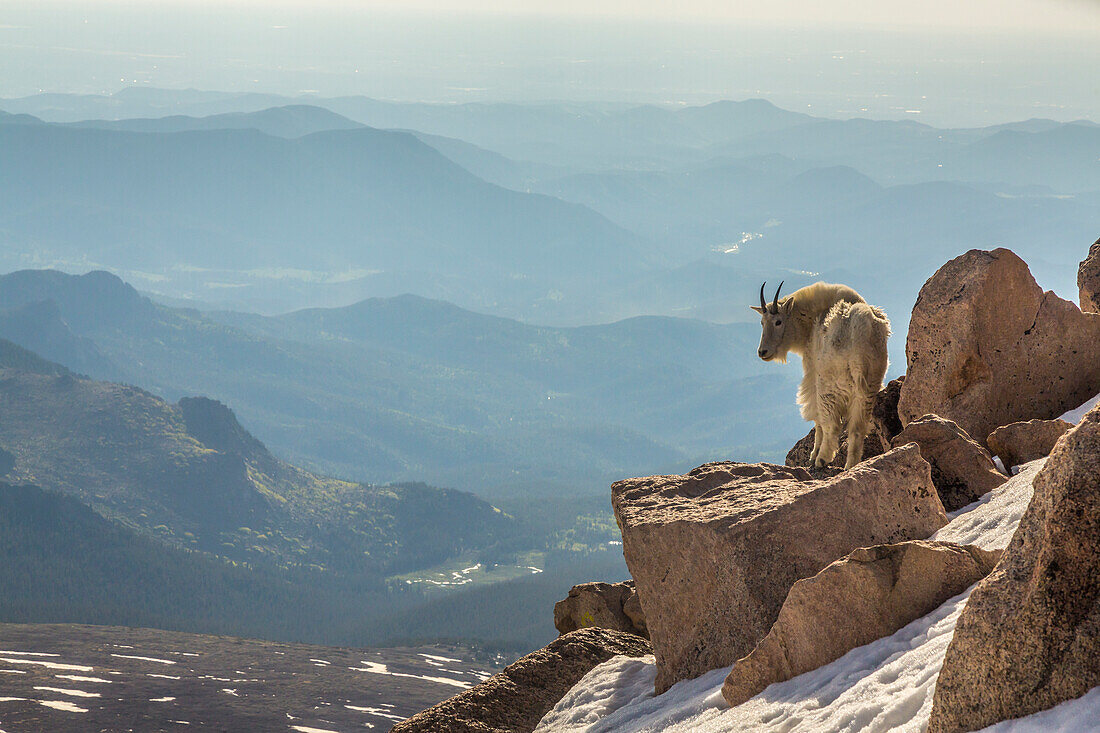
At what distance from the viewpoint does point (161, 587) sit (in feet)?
541

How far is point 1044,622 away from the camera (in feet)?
18.7

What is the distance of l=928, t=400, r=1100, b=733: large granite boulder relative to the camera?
5.55m

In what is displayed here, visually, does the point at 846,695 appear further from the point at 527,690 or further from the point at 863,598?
the point at 527,690

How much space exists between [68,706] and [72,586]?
369ft

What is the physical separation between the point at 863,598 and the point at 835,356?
7.66 metres

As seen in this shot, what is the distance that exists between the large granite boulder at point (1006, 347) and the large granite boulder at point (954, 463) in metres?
2.28

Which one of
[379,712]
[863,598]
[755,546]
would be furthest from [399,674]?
[863,598]

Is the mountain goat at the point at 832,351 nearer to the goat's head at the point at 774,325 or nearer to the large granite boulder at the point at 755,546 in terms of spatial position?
the goat's head at the point at 774,325

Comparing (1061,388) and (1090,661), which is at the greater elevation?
(1061,388)

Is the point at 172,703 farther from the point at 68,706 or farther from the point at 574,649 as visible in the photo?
the point at 574,649

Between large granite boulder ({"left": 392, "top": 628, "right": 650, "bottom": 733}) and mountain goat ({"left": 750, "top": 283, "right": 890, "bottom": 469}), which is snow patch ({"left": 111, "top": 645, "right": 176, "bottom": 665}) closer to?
large granite boulder ({"left": 392, "top": 628, "right": 650, "bottom": 733})

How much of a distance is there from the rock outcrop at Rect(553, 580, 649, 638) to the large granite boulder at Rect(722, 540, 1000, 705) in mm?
8206

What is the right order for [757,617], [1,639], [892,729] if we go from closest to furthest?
[892,729]
[757,617]
[1,639]

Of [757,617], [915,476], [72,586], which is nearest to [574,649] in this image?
[757,617]
